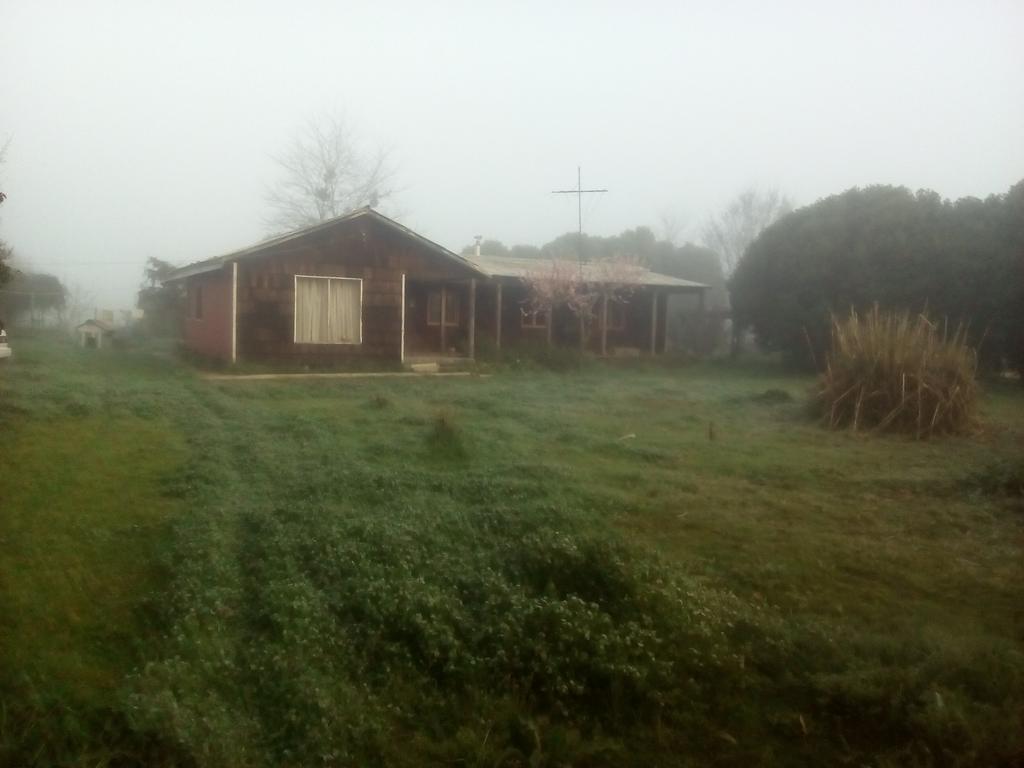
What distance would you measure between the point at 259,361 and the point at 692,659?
50.3 feet

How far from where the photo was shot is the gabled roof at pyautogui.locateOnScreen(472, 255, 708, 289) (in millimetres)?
24078

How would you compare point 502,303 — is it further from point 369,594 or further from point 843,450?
point 369,594

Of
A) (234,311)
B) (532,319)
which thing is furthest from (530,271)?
(234,311)

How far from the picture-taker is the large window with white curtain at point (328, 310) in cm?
1880

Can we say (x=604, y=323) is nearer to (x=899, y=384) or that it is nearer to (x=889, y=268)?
(x=889, y=268)

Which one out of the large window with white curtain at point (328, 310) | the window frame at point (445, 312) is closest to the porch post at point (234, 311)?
the large window with white curtain at point (328, 310)

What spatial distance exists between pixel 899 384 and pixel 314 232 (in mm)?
11907

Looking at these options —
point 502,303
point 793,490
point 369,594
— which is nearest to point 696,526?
point 793,490

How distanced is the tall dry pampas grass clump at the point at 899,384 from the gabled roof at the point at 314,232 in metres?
10.0

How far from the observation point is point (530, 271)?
24.8 metres

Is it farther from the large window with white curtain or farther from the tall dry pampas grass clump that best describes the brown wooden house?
the tall dry pampas grass clump

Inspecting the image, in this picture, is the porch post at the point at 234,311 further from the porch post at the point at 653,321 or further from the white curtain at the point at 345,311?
the porch post at the point at 653,321

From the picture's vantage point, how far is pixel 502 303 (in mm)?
25281

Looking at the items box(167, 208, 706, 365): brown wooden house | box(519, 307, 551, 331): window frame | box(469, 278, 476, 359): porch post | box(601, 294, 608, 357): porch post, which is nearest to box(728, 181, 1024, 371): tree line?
box(601, 294, 608, 357): porch post
